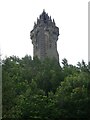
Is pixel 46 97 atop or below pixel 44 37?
below

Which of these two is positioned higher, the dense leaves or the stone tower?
the stone tower

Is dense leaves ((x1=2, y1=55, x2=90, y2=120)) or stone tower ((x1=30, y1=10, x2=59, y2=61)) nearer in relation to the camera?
dense leaves ((x1=2, y1=55, x2=90, y2=120))

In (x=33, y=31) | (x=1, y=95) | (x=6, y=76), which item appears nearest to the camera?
(x=1, y=95)

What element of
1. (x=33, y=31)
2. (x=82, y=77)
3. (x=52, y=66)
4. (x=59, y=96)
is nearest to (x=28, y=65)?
(x=52, y=66)

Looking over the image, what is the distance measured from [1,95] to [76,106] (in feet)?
30.4

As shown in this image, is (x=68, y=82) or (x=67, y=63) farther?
(x=67, y=63)

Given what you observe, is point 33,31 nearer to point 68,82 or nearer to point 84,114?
point 68,82

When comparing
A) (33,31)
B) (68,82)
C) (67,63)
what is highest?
(33,31)

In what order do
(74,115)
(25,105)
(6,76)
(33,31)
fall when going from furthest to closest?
1. (33,31)
2. (74,115)
3. (25,105)
4. (6,76)

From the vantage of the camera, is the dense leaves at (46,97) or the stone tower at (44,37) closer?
the dense leaves at (46,97)

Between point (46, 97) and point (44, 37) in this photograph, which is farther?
point (44, 37)

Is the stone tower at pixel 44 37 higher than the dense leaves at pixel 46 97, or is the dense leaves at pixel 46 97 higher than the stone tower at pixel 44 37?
the stone tower at pixel 44 37

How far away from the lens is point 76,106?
114ft

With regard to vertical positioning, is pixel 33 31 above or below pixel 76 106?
above
